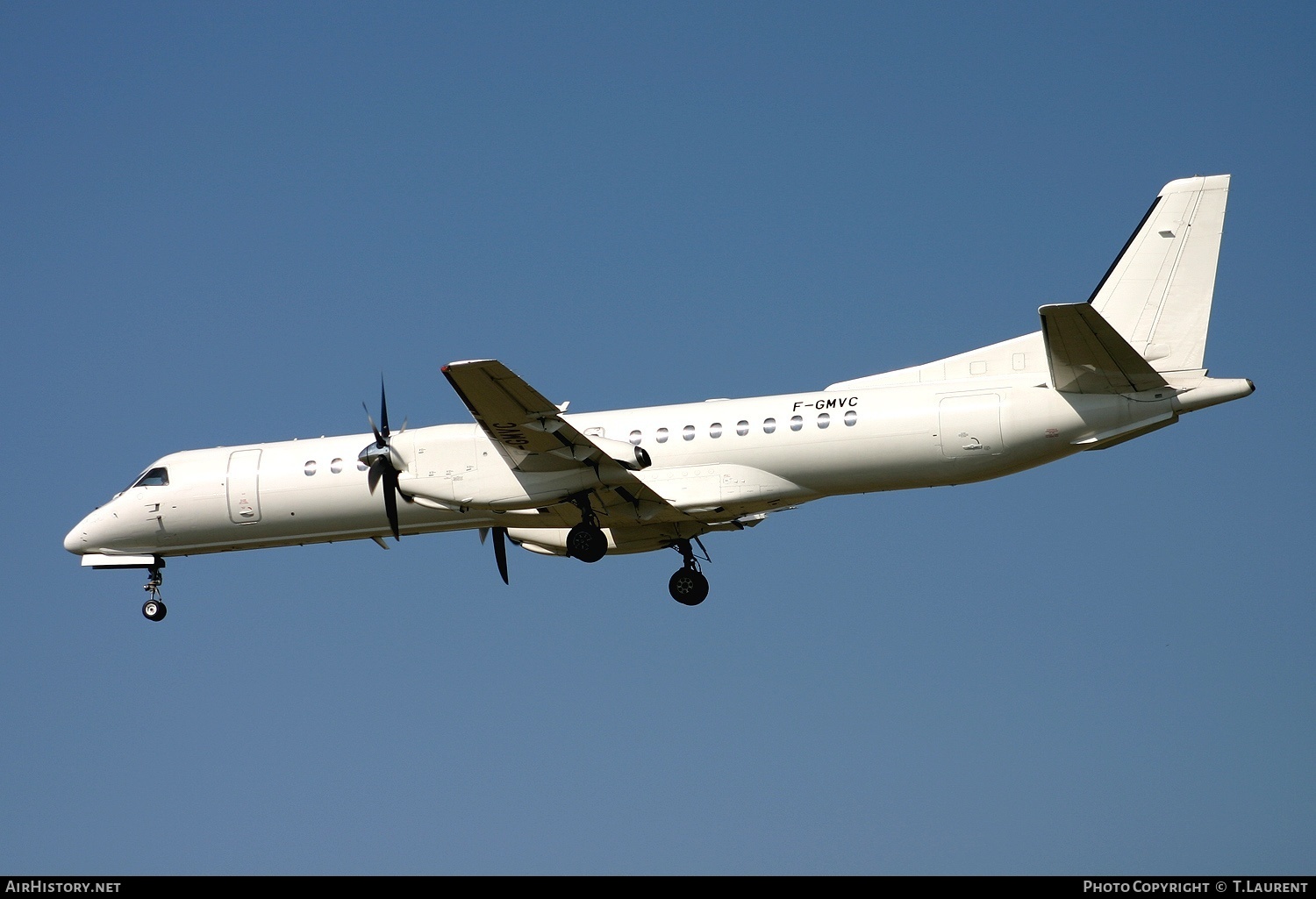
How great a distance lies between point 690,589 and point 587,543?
325 centimetres

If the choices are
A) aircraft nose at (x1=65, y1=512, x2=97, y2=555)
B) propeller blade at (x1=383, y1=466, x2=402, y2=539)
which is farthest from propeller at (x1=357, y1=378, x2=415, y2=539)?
aircraft nose at (x1=65, y1=512, x2=97, y2=555)

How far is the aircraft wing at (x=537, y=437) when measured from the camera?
21.7 m

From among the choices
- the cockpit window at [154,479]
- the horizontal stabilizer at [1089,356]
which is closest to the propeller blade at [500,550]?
the cockpit window at [154,479]

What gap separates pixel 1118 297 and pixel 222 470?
54.3ft

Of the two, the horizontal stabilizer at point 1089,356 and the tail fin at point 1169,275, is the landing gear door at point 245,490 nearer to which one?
the horizontal stabilizer at point 1089,356

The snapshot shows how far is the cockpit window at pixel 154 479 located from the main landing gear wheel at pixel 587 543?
8.49m

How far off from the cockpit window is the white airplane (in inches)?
92.0

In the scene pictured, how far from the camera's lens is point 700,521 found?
26.1m

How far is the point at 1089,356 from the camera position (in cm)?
2205

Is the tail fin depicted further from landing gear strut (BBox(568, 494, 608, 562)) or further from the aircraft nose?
the aircraft nose
